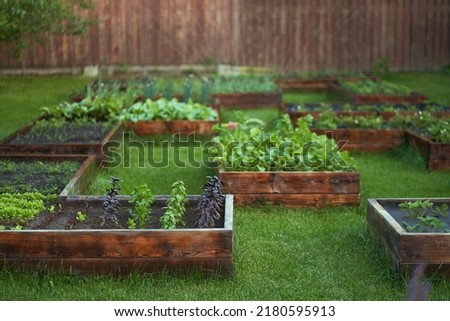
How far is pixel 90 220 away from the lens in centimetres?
553

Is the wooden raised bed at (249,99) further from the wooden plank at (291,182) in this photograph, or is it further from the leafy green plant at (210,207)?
the leafy green plant at (210,207)

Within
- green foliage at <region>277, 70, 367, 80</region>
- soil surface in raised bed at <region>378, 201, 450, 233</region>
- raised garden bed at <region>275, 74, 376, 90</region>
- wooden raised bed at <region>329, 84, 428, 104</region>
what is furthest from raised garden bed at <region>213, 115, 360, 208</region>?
green foliage at <region>277, 70, 367, 80</region>

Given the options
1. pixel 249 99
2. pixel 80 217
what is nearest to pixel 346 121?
pixel 249 99

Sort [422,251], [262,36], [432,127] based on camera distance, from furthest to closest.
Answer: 1. [262,36]
2. [432,127]
3. [422,251]

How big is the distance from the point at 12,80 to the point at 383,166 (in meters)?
8.96

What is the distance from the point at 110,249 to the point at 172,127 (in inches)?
204

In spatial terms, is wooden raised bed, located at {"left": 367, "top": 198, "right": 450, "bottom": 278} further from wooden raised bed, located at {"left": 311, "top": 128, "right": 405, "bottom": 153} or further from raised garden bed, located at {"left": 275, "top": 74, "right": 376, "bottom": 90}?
raised garden bed, located at {"left": 275, "top": 74, "right": 376, "bottom": 90}

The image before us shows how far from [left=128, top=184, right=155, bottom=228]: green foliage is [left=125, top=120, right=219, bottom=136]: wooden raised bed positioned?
428 cm

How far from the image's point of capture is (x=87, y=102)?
10.3 meters

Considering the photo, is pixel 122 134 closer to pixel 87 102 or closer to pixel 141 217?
pixel 87 102

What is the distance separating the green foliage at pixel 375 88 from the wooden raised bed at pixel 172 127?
3.76m

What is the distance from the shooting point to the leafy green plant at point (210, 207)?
17.1 ft

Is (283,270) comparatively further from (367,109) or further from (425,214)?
(367,109)

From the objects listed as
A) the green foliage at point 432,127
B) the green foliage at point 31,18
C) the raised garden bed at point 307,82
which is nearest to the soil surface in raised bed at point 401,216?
the green foliage at point 432,127
